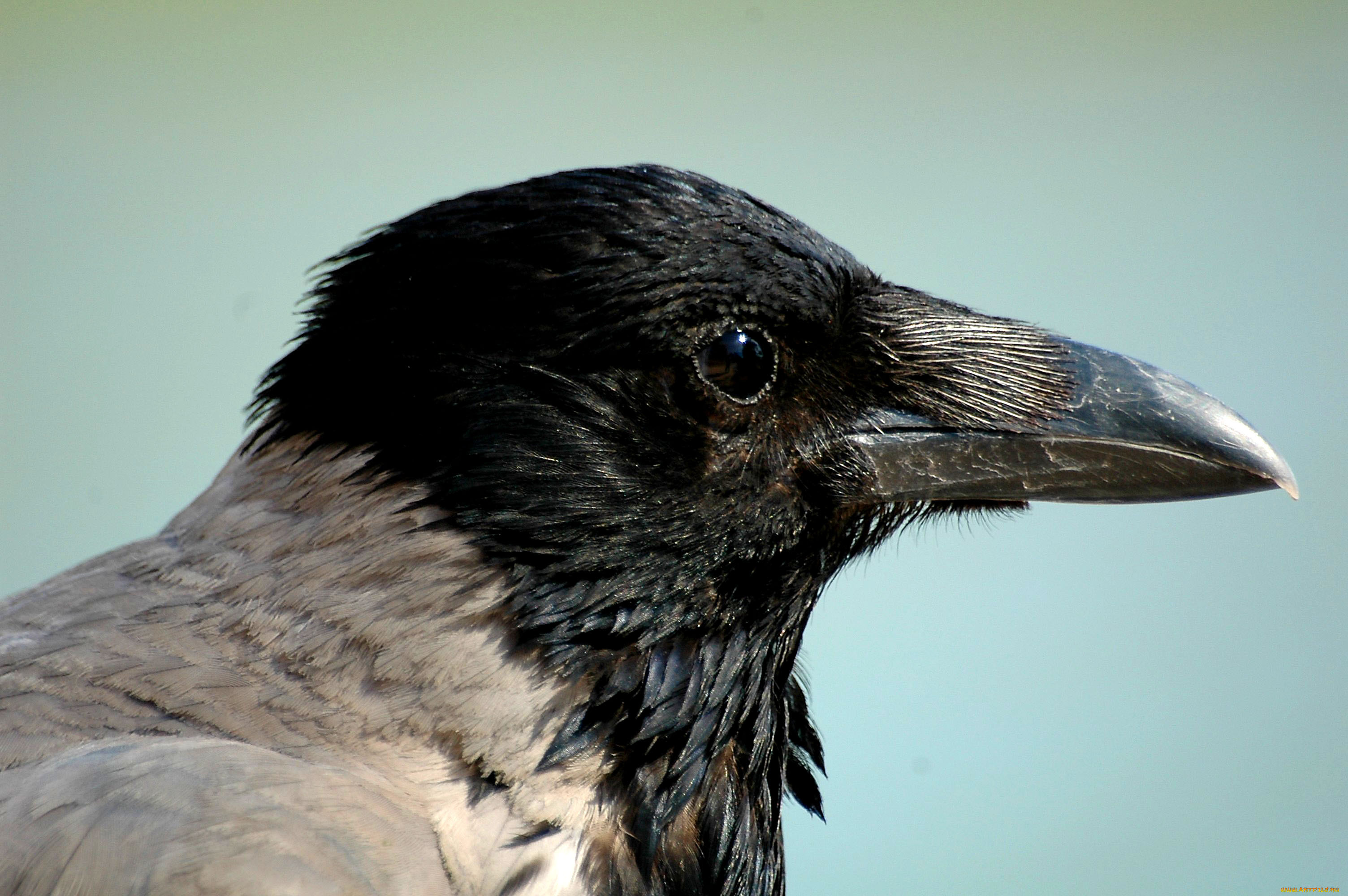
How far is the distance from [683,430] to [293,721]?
0.68 m

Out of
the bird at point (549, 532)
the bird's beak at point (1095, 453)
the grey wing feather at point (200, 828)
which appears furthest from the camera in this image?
the bird's beak at point (1095, 453)

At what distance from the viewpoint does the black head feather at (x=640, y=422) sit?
6.37 feet

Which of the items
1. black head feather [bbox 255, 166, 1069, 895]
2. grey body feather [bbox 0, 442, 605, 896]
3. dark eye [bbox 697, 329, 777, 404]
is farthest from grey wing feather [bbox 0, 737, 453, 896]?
dark eye [bbox 697, 329, 777, 404]

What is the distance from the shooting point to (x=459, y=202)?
2092 mm

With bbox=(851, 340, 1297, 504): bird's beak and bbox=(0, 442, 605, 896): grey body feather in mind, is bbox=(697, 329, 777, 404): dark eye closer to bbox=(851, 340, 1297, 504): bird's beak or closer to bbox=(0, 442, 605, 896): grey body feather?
bbox=(851, 340, 1297, 504): bird's beak

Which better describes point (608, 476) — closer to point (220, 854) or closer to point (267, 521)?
point (267, 521)

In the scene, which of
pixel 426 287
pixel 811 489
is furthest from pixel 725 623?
pixel 426 287

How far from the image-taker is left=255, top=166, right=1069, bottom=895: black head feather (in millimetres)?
1942

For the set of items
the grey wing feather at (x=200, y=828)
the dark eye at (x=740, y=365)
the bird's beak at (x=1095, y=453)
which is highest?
the dark eye at (x=740, y=365)

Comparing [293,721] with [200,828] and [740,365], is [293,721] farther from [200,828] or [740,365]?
[740,365]

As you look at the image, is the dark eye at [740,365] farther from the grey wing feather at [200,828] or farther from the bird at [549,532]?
the grey wing feather at [200,828]

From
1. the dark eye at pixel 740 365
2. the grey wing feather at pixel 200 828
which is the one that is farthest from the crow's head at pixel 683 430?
the grey wing feather at pixel 200 828

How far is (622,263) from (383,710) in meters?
0.71

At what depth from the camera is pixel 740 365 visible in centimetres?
202
